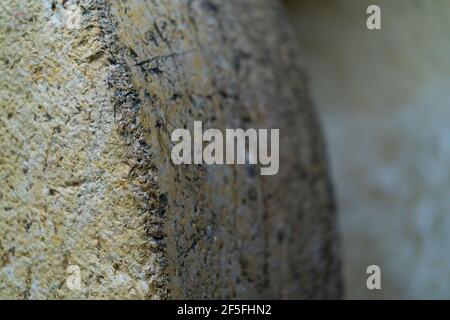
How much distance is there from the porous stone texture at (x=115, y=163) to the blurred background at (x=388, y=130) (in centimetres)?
62

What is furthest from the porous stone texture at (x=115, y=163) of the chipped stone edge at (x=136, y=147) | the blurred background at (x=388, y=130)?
the blurred background at (x=388, y=130)

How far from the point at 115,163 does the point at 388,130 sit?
3.26 feet

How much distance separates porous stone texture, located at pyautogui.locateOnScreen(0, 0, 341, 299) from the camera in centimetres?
94

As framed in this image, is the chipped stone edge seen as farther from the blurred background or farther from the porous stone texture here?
the blurred background

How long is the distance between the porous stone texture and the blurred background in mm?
624

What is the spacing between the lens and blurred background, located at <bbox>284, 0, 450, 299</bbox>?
1.60 meters

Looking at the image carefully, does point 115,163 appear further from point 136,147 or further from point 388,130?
point 388,130

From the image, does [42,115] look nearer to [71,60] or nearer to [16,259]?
[71,60]

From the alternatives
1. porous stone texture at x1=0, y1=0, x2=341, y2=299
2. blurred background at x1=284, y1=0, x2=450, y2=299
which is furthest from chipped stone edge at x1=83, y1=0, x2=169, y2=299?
blurred background at x1=284, y1=0, x2=450, y2=299

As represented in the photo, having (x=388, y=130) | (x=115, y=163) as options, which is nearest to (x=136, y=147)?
(x=115, y=163)

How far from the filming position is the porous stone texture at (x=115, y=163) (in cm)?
94

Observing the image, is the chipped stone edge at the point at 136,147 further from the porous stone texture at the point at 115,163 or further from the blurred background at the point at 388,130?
the blurred background at the point at 388,130

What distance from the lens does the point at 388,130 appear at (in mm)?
1739

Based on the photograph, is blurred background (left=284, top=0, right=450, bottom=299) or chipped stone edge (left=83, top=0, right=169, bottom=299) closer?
chipped stone edge (left=83, top=0, right=169, bottom=299)
